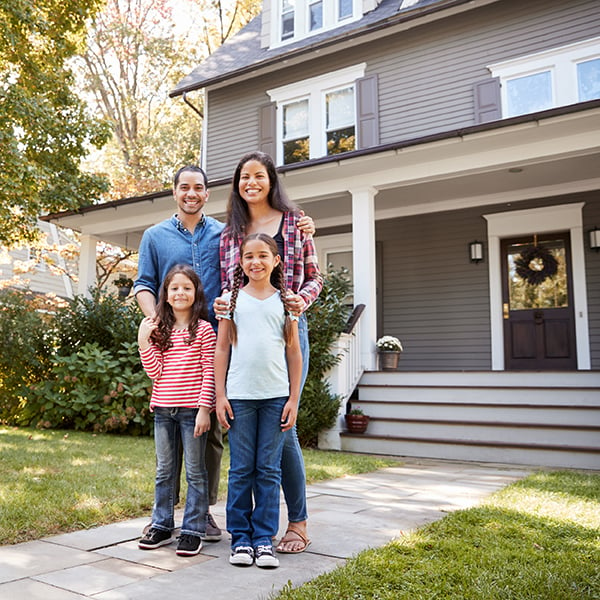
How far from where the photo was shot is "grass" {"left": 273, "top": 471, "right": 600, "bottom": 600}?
196 cm

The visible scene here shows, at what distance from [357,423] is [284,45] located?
7.89 m

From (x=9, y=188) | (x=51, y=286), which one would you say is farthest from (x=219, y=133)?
(x=51, y=286)

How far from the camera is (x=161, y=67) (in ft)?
64.5

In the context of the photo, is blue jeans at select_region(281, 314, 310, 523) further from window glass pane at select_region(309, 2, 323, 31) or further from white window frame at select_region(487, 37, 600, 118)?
window glass pane at select_region(309, 2, 323, 31)

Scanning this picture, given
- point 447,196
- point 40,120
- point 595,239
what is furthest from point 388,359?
point 40,120

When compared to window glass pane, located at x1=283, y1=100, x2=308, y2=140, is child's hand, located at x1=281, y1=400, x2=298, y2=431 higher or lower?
lower

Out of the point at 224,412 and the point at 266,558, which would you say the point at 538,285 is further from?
the point at 266,558

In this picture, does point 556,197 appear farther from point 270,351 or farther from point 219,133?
point 270,351

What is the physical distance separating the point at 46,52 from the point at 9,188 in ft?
11.4

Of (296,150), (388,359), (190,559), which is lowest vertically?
(190,559)

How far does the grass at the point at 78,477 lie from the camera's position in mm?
2887

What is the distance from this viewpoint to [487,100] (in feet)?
29.2

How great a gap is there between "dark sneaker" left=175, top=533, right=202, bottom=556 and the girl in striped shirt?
19 millimetres

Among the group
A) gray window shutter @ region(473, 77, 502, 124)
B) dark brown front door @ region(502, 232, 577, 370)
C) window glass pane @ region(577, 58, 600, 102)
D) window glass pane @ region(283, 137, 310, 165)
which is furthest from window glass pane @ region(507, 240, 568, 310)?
window glass pane @ region(283, 137, 310, 165)
